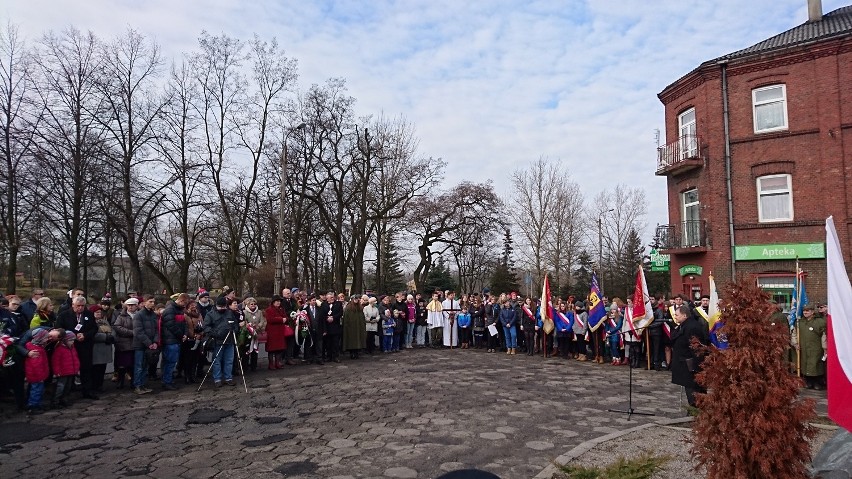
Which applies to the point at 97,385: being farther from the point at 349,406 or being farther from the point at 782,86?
the point at 782,86

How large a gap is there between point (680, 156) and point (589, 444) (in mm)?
22856

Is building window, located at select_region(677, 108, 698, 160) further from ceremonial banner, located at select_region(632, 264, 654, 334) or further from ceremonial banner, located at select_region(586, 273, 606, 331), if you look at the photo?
ceremonial banner, located at select_region(632, 264, 654, 334)

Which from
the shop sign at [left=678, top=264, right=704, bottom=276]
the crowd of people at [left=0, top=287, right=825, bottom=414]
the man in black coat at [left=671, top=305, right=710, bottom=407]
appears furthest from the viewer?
the shop sign at [left=678, top=264, right=704, bottom=276]

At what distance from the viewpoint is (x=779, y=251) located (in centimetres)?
2333

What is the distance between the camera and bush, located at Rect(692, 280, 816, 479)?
174 inches

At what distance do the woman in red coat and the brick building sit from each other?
18418 millimetres

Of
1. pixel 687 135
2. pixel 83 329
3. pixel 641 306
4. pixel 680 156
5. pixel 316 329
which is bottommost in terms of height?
pixel 316 329

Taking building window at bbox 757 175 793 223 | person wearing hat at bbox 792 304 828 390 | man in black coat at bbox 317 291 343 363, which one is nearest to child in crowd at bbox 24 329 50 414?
man in black coat at bbox 317 291 343 363

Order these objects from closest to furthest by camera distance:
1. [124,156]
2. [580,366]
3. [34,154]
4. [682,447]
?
[682,447], [580,366], [34,154], [124,156]

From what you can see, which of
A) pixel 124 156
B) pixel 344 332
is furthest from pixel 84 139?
pixel 344 332

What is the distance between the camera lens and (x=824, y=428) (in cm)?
782

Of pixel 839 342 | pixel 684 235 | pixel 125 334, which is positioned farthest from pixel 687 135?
pixel 839 342

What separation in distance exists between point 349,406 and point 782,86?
77.7 ft

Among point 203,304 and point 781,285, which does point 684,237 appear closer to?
point 781,285
